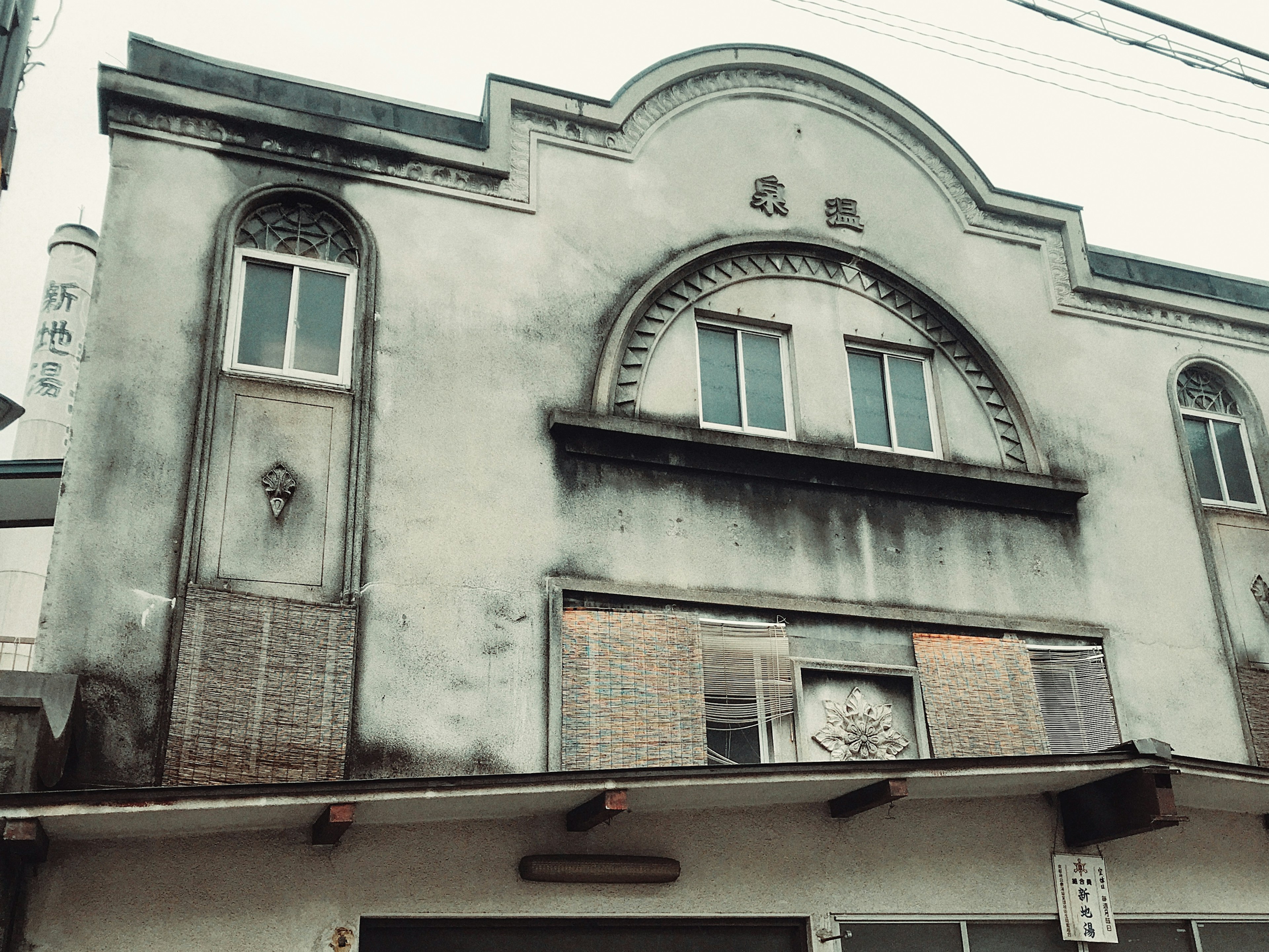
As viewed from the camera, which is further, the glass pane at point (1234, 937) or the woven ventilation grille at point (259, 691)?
the glass pane at point (1234, 937)

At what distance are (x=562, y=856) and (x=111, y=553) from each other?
165 inches

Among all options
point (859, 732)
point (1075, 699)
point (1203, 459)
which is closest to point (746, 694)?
point (859, 732)

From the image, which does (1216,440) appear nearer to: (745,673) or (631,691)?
(745,673)

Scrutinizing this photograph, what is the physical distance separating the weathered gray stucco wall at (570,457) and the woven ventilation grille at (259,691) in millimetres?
196

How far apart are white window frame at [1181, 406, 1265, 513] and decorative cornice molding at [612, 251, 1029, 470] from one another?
7.93 feet

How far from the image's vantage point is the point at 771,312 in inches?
511

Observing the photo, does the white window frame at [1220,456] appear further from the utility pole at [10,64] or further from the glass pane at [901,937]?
the utility pole at [10,64]

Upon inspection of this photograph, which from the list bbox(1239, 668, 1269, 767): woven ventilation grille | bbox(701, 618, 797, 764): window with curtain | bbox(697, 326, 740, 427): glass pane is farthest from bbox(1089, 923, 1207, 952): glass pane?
bbox(697, 326, 740, 427): glass pane

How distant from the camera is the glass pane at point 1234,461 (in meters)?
14.4

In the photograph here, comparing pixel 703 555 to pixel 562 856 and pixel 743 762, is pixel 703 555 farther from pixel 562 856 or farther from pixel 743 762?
pixel 562 856

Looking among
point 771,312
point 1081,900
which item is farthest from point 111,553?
point 1081,900

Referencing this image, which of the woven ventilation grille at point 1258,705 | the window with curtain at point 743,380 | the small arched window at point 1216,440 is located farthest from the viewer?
the small arched window at point 1216,440

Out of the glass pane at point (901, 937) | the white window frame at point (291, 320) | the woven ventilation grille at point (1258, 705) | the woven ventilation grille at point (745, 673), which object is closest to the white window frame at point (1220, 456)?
the woven ventilation grille at point (1258, 705)

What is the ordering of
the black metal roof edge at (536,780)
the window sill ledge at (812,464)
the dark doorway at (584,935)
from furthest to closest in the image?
the window sill ledge at (812,464) < the dark doorway at (584,935) < the black metal roof edge at (536,780)
